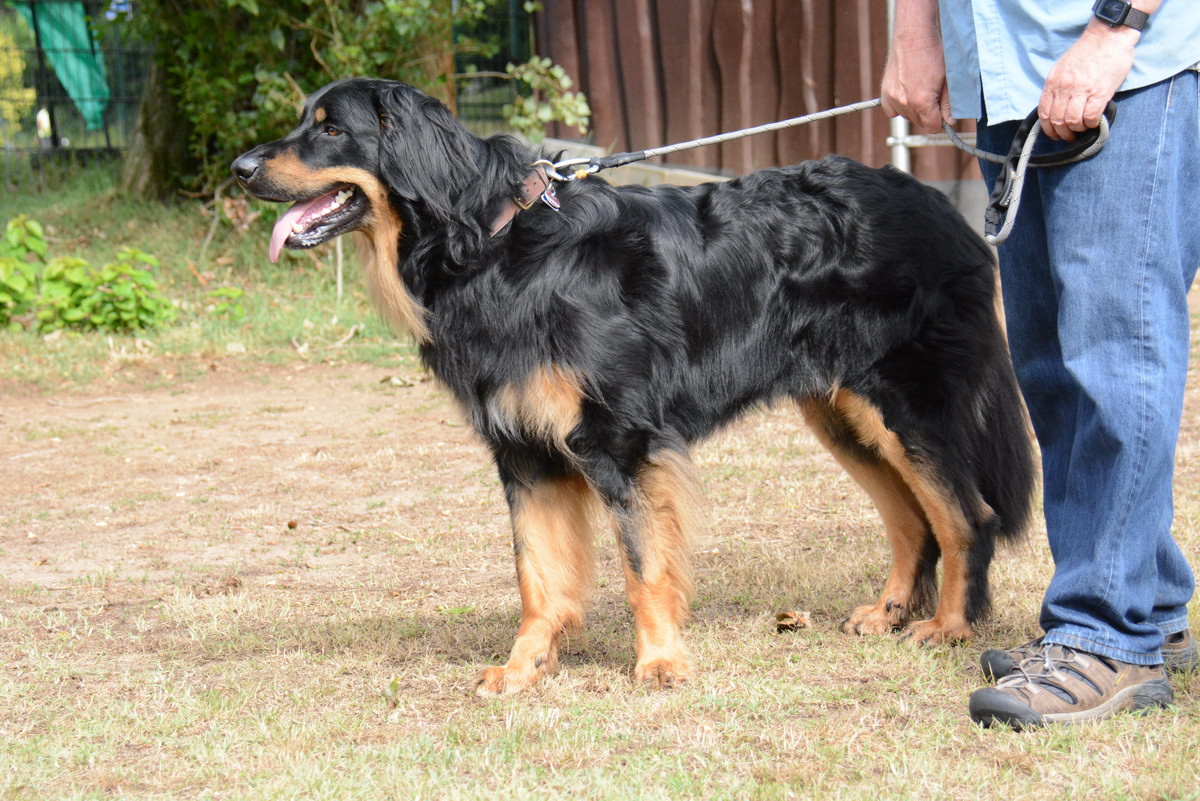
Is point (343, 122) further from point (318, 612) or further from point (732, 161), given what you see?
point (732, 161)

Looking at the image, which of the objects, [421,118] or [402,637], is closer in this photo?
[421,118]

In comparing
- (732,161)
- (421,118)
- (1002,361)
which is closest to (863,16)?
(732,161)

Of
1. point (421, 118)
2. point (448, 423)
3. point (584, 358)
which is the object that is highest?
point (421, 118)

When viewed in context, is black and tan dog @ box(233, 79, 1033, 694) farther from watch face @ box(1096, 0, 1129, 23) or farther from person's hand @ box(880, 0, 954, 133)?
watch face @ box(1096, 0, 1129, 23)

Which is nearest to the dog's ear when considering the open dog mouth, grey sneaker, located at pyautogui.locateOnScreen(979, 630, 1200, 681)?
the open dog mouth

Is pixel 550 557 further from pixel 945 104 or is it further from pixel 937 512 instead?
pixel 945 104

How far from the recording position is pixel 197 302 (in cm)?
973

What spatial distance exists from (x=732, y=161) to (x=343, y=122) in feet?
21.3

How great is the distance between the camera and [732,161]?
9562 mm

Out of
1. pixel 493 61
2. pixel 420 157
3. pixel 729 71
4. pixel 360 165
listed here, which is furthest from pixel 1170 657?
pixel 493 61

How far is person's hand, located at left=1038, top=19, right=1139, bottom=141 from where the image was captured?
8.31ft

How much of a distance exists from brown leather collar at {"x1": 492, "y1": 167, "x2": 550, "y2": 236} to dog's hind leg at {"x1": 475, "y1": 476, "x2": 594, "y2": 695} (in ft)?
2.49

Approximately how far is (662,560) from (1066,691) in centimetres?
112

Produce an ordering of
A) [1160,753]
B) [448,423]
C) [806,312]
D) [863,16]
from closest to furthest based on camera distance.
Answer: [1160,753], [806,312], [448,423], [863,16]
